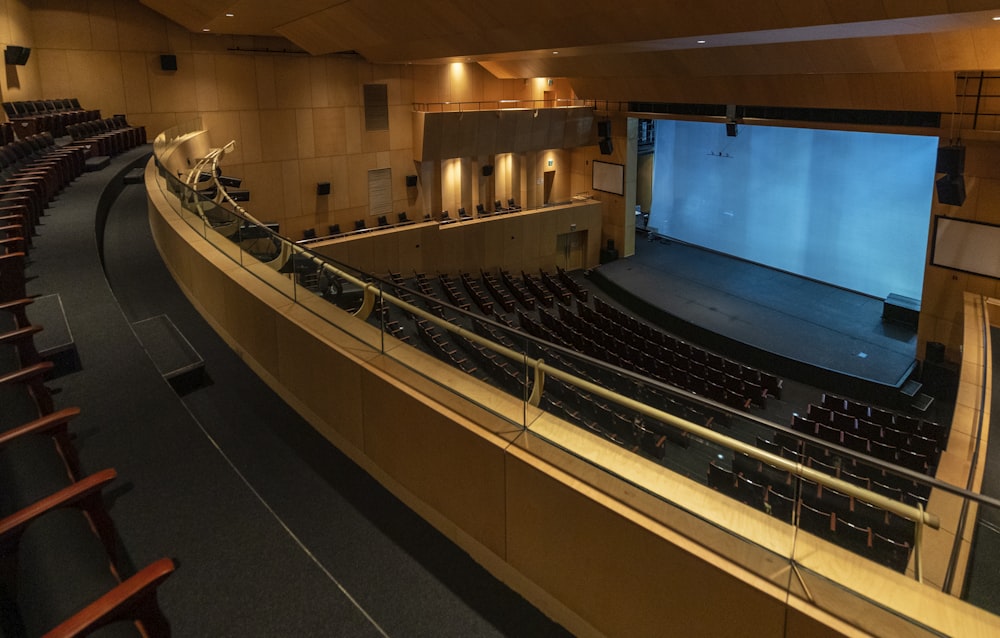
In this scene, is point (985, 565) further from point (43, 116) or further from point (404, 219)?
point (404, 219)

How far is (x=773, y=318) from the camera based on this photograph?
1251cm

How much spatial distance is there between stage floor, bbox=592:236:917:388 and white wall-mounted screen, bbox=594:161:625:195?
1.84 m

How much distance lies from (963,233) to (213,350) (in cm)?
1077

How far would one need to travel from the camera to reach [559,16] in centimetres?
851

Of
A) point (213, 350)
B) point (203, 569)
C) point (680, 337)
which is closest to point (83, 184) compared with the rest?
point (213, 350)

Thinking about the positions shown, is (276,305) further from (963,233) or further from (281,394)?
(963,233)

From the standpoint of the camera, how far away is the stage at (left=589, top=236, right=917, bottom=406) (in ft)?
34.3

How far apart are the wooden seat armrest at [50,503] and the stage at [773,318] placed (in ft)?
33.7

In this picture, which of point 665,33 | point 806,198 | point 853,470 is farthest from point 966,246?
point 853,470

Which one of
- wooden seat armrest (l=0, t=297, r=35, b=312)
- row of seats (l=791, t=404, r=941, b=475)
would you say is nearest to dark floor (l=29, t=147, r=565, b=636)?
wooden seat armrest (l=0, t=297, r=35, b=312)

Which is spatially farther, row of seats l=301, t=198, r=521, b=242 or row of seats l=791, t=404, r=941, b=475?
row of seats l=301, t=198, r=521, b=242

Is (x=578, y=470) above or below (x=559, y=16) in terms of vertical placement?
below

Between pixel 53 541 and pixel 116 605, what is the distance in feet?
2.32

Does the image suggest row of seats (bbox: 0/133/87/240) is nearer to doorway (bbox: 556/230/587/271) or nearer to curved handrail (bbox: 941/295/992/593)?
curved handrail (bbox: 941/295/992/593)
